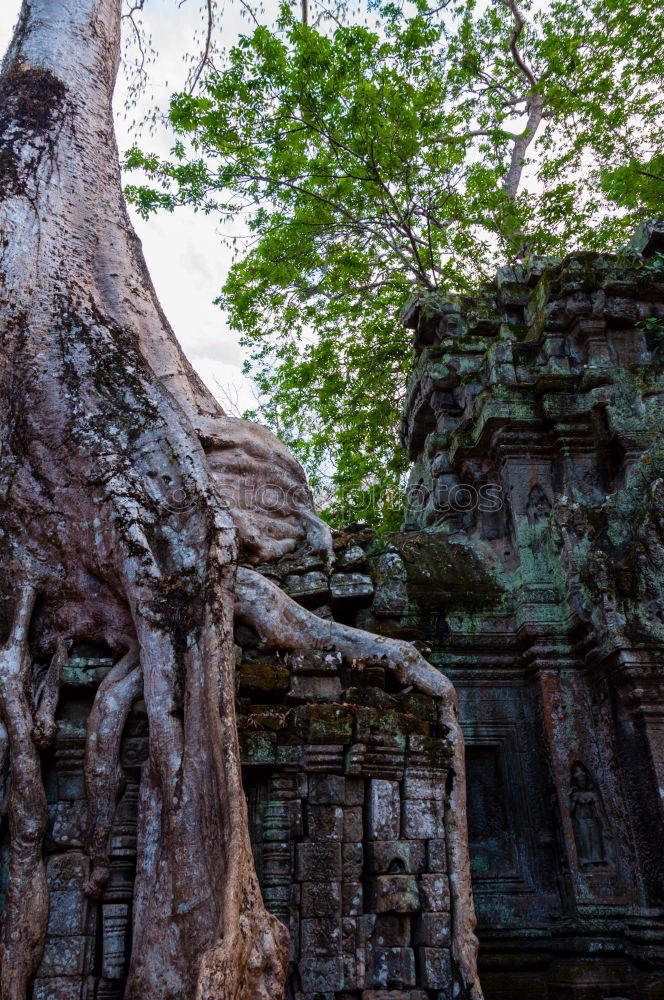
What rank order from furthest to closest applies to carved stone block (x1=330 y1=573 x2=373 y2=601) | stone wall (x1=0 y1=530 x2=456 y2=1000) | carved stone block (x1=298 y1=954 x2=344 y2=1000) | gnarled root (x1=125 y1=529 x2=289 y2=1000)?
carved stone block (x1=330 y1=573 x2=373 y2=601) → carved stone block (x1=298 y1=954 x2=344 y2=1000) → stone wall (x1=0 y1=530 x2=456 y2=1000) → gnarled root (x1=125 y1=529 x2=289 y2=1000)

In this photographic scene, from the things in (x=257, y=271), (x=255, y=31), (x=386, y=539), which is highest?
(x=255, y=31)

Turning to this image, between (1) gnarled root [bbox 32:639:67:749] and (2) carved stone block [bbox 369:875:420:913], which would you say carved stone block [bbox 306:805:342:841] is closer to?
(2) carved stone block [bbox 369:875:420:913]

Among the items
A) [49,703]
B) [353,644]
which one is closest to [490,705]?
[353,644]

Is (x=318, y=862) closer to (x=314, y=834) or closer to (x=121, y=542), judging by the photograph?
(x=314, y=834)

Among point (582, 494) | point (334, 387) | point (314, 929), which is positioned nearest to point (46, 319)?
point (314, 929)

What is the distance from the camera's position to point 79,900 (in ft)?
9.27

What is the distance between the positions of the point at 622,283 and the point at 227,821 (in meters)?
4.96

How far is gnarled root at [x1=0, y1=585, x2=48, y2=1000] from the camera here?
2684mm

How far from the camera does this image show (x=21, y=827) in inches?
114

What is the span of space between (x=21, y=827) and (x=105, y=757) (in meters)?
0.36

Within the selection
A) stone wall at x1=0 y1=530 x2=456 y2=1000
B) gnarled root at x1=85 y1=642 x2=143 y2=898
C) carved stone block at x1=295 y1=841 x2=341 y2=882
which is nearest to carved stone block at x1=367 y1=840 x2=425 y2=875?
stone wall at x1=0 y1=530 x2=456 y2=1000

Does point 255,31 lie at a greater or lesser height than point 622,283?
greater

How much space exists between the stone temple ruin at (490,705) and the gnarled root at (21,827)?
0.07m

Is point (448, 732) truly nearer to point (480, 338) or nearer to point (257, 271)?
point (480, 338)
